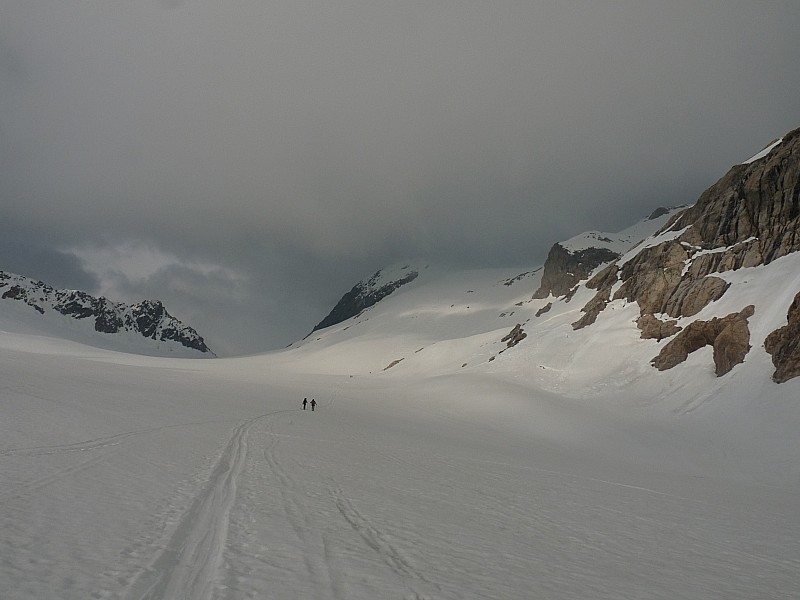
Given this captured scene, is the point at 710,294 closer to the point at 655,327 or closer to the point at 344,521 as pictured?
the point at 655,327

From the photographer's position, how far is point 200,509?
662 centimetres

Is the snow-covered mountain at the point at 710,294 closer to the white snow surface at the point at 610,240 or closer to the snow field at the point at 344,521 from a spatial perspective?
the snow field at the point at 344,521

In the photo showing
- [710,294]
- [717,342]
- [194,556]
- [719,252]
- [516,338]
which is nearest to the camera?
[194,556]

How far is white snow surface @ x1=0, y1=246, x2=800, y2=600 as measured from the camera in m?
4.63

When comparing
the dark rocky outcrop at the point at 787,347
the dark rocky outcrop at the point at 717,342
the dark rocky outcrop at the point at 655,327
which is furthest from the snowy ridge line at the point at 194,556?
the dark rocky outcrop at the point at 655,327

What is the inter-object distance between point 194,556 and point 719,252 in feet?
169

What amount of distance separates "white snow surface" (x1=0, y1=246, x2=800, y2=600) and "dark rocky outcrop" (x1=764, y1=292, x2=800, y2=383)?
0.86m

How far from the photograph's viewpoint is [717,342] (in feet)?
102

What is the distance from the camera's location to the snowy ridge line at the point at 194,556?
3.97 m

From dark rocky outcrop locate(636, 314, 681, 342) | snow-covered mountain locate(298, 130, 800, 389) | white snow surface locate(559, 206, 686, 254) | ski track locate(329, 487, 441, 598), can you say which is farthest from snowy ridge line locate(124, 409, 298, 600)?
white snow surface locate(559, 206, 686, 254)

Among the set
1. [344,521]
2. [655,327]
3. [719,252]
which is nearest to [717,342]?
[655,327]

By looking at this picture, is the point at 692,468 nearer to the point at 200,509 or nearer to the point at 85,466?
the point at 200,509

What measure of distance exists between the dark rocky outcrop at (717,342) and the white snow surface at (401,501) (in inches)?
44.5

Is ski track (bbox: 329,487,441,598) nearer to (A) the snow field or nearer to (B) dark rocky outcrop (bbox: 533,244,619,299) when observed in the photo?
(A) the snow field
